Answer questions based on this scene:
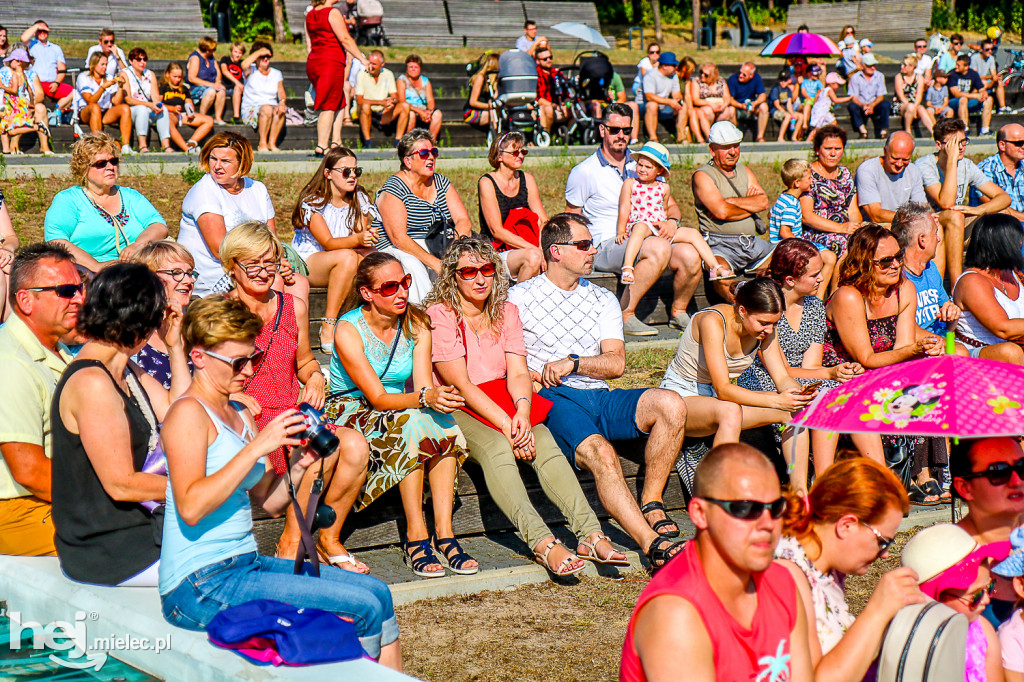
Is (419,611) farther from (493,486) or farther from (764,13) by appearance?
(764,13)

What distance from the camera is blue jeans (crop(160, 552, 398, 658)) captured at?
3127 mm

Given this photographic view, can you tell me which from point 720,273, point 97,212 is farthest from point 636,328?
point 97,212

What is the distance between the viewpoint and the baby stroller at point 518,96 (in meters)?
13.1

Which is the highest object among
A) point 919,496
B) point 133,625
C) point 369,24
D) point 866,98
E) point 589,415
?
point 369,24

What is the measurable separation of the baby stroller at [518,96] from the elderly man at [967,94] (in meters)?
8.03

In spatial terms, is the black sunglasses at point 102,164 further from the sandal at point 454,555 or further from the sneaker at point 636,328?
the sneaker at point 636,328

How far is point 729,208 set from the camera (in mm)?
7914

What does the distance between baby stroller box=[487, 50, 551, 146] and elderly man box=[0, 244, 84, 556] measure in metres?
9.71

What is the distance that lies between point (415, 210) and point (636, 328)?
183 cm

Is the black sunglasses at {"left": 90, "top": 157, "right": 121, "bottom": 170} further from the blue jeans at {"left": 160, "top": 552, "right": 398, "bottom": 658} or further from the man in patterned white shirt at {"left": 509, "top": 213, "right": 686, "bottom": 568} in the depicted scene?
the blue jeans at {"left": 160, "top": 552, "right": 398, "bottom": 658}

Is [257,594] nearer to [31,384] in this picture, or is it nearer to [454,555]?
[31,384]

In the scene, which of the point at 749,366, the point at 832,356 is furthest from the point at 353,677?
the point at 832,356

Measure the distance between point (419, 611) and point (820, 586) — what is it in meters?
1.96

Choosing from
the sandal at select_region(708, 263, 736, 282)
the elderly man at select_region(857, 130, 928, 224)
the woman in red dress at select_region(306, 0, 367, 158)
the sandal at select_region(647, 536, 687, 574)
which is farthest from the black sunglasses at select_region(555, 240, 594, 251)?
the woman in red dress at select_region(306, 0, 367, 158)
